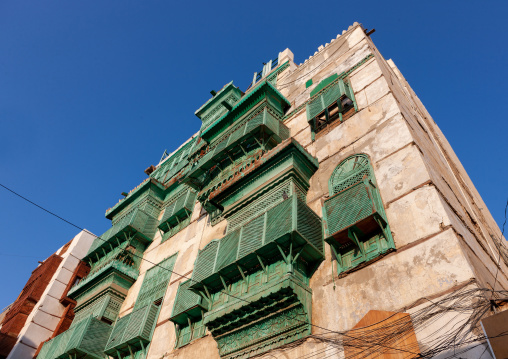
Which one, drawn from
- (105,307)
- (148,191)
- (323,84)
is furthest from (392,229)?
(148,191)

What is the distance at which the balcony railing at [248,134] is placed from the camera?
1562 centimetres

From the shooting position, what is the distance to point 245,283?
1108 centimetres

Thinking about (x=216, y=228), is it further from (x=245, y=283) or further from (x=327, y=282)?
(x=327, y=282)

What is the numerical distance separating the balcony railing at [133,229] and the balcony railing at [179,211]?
0.96 metres

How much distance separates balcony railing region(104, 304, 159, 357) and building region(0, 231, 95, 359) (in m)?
7.83

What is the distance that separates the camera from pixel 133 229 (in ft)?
68.4

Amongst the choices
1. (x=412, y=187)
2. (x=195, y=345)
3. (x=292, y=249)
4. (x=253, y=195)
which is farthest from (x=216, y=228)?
(x=412, y=187)

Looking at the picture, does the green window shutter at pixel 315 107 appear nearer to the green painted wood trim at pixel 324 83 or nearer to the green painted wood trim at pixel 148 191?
the green painted wood trim at pixel 324 83

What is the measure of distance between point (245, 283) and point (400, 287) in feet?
14.7

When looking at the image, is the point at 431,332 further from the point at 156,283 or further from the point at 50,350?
the point at 50,350

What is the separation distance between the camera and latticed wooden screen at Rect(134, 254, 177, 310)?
16750mm

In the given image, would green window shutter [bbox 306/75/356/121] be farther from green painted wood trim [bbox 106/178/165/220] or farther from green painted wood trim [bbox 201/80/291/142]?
green painted wood trim [bbox 106/178/165/220]

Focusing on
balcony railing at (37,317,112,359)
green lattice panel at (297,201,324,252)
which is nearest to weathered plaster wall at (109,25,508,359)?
green lattice panel at (297,201,324,252)

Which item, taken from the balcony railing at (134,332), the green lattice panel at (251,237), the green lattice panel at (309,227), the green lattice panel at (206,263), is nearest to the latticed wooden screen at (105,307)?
the balcony railing at (134,332)
